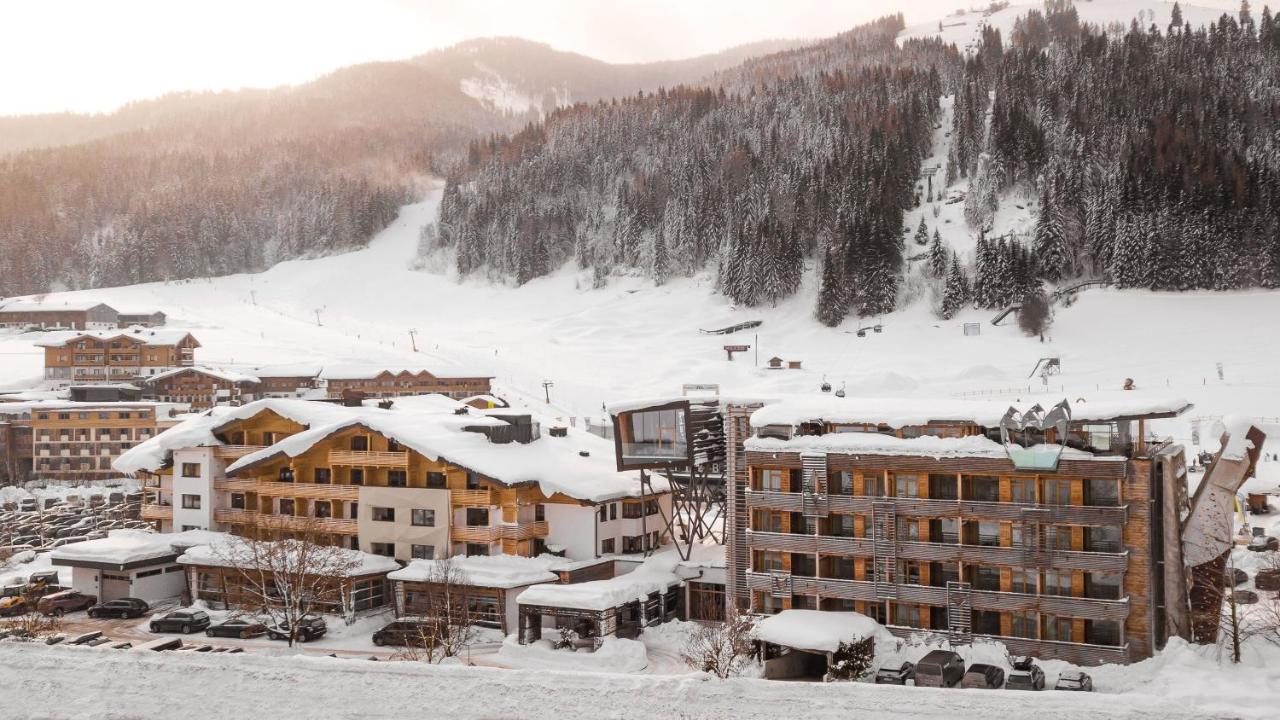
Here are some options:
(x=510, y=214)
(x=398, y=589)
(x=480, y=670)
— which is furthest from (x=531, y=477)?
(x=510, y=214)

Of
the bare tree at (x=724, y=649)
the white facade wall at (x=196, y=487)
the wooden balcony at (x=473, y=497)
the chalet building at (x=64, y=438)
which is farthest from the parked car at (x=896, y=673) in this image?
the chalet building at (x=64, y=438)

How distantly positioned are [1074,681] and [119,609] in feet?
138

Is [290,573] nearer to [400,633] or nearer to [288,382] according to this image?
[400,633]

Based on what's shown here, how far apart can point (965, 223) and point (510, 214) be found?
94.8 metres

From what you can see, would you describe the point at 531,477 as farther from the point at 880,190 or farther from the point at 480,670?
the point at 880,190

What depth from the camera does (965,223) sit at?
14175cm

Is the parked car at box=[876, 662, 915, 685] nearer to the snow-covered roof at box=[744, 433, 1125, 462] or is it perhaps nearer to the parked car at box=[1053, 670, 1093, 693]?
the parked car at box=[1053, 670, 1093, 693]

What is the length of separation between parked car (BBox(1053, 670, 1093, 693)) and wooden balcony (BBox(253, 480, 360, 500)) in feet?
108

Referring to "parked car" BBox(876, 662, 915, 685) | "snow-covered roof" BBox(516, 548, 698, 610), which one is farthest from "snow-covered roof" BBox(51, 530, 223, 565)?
"parked car" BBox(876, 662, 915, 685)

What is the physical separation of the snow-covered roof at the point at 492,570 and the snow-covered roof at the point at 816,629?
37.4 feet

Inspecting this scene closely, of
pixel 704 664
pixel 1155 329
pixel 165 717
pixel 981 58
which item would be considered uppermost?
pixel 981 58

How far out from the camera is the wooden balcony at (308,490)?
160 feet

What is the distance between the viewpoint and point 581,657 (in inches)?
1478

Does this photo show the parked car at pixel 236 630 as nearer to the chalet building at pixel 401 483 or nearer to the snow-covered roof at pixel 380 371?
the chalet building at pixel 401 483
